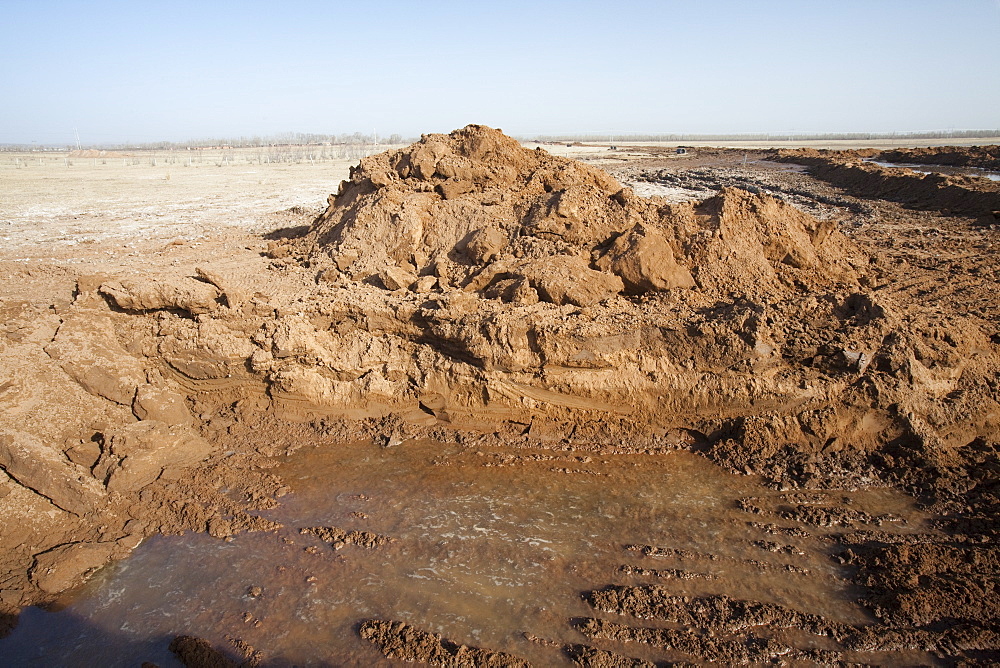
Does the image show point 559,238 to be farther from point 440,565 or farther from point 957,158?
point 957,158

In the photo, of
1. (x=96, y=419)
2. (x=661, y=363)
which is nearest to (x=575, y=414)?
(x=661, y=363)

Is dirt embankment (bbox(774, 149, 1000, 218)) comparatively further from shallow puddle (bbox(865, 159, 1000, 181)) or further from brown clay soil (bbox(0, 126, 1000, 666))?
brown clay soil (bbox(0, 126, 1000, 666))

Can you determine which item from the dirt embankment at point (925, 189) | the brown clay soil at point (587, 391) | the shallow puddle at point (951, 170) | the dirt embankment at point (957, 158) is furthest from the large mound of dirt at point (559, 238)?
the dirt embankment at point (957, 158)

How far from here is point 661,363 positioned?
5336 mm

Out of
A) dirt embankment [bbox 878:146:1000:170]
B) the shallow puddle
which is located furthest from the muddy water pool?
dirt embankment [bbox 878:146:1000:170]

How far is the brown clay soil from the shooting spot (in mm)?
3479

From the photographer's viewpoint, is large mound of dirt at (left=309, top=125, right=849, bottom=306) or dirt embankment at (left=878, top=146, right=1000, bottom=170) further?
dirt embankment at (left=878, top=146, right=1000, bottom=170)

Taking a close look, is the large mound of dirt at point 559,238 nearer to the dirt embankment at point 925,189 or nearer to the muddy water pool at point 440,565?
the muddy water pool at point 440,565

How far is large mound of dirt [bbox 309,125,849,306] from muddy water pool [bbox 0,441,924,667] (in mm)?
2103

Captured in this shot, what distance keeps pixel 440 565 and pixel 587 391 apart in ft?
7.34

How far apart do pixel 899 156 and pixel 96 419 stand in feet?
119

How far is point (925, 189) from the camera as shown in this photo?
15.2 metres

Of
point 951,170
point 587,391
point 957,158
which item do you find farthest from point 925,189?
point 587,391

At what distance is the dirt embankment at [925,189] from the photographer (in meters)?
12.7
